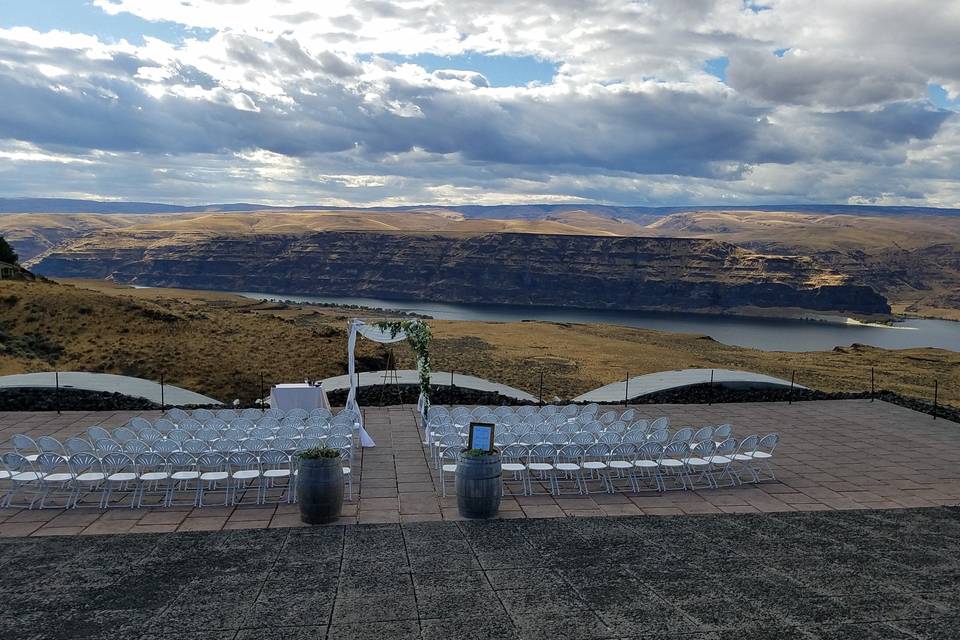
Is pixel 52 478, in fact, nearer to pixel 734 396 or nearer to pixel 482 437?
pixel 482 437

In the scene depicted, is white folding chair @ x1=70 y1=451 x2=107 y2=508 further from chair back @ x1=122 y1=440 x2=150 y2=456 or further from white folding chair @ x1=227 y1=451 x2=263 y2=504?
white folding chair @ x1=227 y1=451 x2=263 y2=504

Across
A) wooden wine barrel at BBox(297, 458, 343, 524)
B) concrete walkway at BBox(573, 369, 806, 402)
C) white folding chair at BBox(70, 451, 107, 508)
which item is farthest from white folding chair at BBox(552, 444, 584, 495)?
concrete walkway at BBox(573, 369, 806, 402)

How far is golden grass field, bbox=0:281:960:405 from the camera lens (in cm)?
3244

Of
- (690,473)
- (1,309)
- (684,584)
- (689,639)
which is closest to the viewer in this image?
(689,639)

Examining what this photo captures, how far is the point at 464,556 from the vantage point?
7.85m

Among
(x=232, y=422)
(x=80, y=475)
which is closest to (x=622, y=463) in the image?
(x=232, y=422)

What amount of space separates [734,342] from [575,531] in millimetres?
94640

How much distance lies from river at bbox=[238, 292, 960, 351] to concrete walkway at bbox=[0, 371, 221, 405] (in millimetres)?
82076

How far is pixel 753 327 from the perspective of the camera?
412ft

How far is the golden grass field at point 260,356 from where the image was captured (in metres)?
32.4

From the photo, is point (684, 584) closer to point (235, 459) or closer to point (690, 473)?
point (690, 473)

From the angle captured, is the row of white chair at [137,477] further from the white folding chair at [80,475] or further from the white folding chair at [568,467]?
the white folding chair at [568,467]

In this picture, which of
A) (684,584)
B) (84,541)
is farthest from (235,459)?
(684,584)

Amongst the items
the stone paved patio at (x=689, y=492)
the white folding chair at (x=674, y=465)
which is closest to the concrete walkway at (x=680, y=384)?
the stone paved patio at (x=689, y=492)
